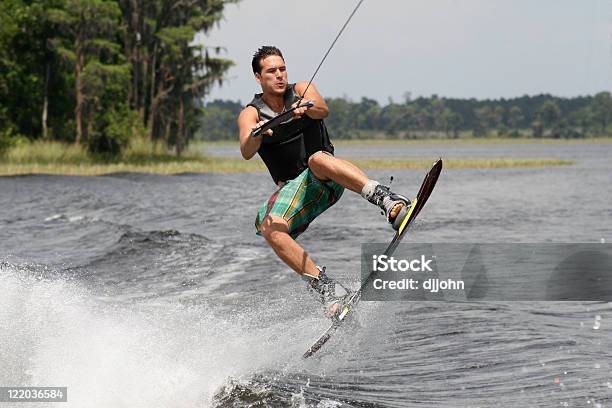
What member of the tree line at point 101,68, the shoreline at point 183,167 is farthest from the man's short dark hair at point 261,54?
the tree line at point 101,68

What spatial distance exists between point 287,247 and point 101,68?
155 feet

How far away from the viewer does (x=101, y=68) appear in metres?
52.2

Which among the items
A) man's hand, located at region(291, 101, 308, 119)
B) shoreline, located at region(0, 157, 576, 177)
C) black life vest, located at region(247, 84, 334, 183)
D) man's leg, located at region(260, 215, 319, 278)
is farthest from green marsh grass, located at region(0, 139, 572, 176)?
man's hand, located at region(291, 101, 308, 119)

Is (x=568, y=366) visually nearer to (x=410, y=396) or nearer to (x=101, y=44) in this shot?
(x=410, y=396)

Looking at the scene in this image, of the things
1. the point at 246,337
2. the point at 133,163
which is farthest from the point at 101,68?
the point at 246,337

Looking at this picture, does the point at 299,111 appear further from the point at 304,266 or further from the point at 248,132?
the point at 304,266

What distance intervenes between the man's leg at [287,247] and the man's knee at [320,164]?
19.3 inches

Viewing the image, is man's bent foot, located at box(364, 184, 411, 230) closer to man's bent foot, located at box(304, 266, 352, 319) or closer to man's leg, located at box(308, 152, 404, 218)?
man's leg, located at box(308, 152, 404, 218)

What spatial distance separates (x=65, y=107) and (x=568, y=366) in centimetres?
5387

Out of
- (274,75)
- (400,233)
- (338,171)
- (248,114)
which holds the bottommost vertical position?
(400,233)

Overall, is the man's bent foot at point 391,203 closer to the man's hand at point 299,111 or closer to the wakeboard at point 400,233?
the wakeboard at point 400,233

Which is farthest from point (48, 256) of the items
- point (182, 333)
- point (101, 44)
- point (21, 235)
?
point (101, 44)

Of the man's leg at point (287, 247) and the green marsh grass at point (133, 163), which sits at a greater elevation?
the man's leg at point (287, 247)

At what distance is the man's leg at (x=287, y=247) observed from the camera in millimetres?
7289
